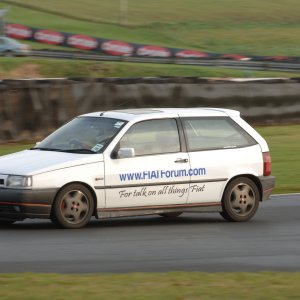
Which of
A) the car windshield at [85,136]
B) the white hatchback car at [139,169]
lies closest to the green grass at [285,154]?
the white hatchback car at [139,169]

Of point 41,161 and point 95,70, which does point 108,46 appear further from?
point 41,161

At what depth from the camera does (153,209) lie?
11094 millimetres

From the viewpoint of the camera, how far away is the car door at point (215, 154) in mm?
11328

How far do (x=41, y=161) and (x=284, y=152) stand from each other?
10.9 meters

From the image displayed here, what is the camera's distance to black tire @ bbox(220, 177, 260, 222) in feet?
37.8

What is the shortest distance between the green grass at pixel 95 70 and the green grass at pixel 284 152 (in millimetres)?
16478

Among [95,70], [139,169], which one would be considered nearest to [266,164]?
[139,169]

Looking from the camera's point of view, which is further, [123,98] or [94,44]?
[94,44]

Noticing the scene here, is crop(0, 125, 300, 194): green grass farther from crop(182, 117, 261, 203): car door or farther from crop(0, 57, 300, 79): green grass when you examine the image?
crop(0, 57, 300, 79): green grass

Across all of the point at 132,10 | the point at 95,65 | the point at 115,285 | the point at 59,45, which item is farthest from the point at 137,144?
the point at 132,10

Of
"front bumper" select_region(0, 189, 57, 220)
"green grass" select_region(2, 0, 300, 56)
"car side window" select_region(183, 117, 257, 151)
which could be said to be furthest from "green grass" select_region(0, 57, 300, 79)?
"front bumper" select_region(0, 189, 57, 220)

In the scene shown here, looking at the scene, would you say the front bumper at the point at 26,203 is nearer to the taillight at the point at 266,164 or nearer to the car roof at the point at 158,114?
the car roof at the point at 158,114

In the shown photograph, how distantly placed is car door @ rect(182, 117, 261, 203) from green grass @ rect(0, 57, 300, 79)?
91.8 feet

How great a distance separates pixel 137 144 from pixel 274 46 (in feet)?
171
